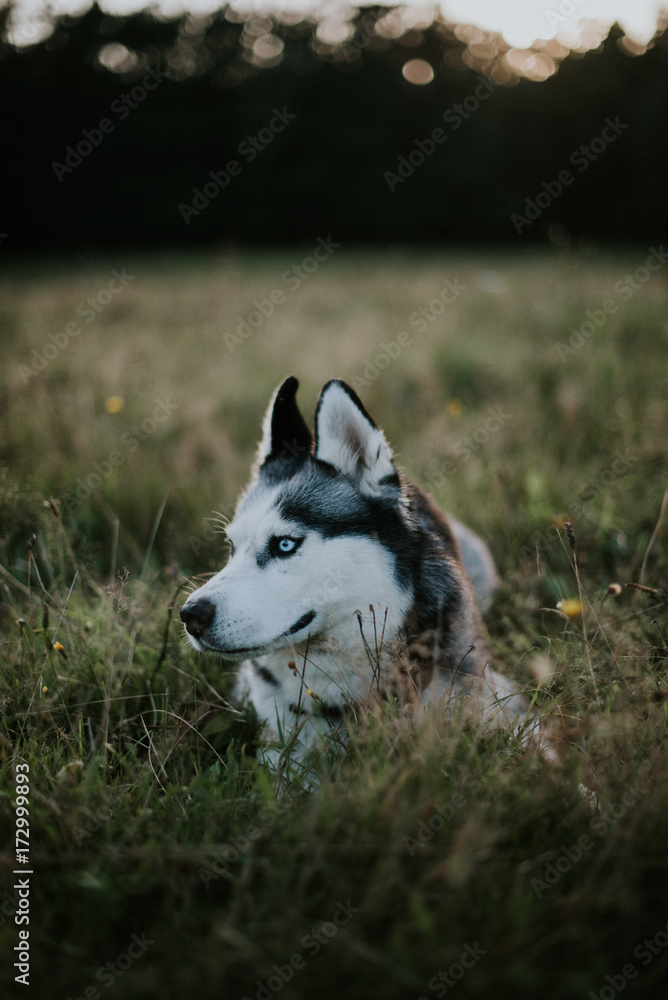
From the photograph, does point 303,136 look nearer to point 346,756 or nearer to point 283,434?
point 283,434

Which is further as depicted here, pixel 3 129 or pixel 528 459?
pixel 3 129

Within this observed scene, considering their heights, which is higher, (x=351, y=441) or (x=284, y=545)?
(x=351, y=441)

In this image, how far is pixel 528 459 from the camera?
172 inches

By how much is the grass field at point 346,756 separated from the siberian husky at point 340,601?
224 mm

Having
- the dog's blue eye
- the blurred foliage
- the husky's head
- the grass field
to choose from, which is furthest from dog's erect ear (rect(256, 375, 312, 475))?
the blurred foliage

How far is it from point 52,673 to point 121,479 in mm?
2118

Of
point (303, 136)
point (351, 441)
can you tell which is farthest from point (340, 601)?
point (303, 136)

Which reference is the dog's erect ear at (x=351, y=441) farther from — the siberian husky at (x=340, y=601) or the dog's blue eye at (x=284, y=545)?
the dog's blue eye at (x=284, y=545)

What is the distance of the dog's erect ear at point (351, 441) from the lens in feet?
8.18

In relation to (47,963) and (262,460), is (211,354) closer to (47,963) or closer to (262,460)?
(262,460)

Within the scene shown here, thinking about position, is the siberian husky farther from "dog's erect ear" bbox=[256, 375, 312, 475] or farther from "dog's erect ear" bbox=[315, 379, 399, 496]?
"dog's erect ear" bbox=[256, 375, 312, 475]

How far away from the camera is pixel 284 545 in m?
2.47

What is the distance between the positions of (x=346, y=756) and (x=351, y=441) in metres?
1.31

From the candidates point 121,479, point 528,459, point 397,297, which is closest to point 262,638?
point 121,479
